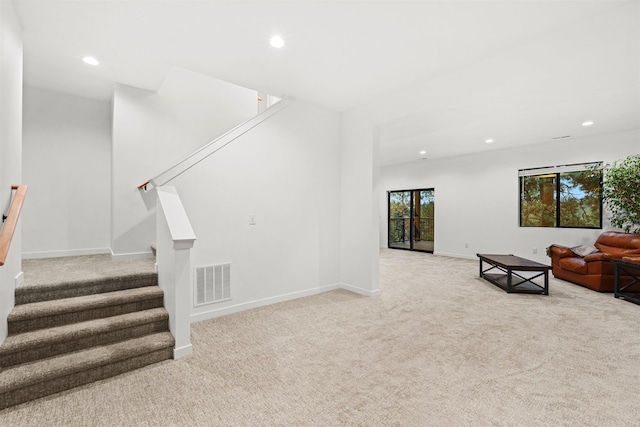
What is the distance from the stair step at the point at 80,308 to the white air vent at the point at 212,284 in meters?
0.48

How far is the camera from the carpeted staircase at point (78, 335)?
1.95 m

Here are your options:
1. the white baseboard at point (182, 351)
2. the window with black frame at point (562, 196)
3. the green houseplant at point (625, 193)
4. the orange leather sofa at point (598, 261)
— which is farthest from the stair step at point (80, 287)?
the window with black frame at point (562, 196)

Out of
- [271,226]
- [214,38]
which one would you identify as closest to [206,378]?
[271,226]

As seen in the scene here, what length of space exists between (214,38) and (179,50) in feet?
1.52

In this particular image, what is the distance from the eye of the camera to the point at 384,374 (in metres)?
2.19

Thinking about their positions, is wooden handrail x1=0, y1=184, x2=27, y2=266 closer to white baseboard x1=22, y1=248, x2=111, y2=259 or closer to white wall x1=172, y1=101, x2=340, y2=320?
white wall x1=172, y1=101, x2=340, y2=320

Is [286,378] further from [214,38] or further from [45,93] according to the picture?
[45,93]

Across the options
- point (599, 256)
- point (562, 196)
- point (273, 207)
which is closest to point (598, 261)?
point (599, 256)

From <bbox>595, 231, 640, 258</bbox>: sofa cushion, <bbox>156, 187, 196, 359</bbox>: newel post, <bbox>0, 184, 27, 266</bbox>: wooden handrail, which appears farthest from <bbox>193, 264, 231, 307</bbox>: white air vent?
<bbox>595, 231, 640, 258</bbox>: sofa cushion

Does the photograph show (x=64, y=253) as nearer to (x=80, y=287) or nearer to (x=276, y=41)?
(x=80, y=287)

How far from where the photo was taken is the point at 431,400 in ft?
6.23

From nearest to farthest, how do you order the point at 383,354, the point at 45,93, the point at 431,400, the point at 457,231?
the point at 431,400, the point at 383,354, the point at 45,93, the point at 457,231

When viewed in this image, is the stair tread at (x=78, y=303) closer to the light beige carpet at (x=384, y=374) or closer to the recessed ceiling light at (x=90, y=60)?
the light beige carpet at (x=384, y=374)

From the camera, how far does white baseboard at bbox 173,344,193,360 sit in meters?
2.41
